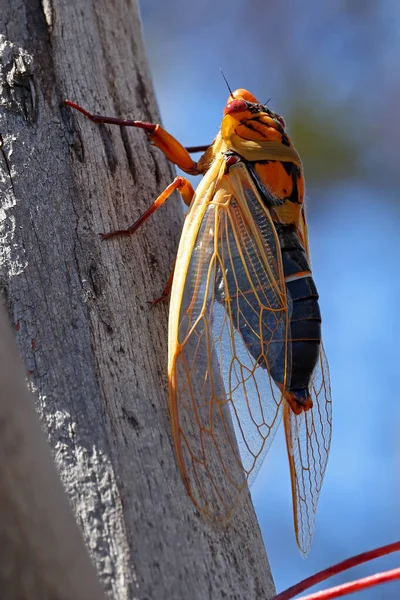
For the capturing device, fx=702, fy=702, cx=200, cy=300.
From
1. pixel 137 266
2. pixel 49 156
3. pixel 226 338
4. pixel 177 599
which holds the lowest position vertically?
pixel 177 599

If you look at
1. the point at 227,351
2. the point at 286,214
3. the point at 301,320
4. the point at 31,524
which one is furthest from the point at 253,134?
the point at 31,524

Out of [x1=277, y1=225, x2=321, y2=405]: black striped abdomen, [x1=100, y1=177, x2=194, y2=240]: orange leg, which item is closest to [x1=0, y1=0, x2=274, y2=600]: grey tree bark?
[x1=100, y1=177, x2=194, y2=240]: orange leg

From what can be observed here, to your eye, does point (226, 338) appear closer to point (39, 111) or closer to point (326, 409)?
point (326, 409)

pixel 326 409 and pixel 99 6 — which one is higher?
pixel 99 6

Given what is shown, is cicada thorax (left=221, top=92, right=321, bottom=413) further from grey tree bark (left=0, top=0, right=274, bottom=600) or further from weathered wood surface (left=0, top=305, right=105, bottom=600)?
weathered wood surface (left=0, top=305, right=105, bottom=600)

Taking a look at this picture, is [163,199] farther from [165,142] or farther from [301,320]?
[301,320]

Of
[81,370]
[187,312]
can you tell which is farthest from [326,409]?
[81,370]
